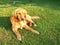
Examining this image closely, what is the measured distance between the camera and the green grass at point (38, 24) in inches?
232

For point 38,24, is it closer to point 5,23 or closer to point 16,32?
point 16,32

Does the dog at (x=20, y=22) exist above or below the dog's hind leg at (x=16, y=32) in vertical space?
above

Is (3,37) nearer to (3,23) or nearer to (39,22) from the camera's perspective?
(3,23)

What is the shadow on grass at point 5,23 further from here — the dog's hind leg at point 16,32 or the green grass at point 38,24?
the dog's hind leg at point 16,32

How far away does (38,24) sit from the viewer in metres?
7.03

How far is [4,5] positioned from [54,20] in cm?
314

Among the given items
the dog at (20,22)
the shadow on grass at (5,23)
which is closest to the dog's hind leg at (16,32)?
the dog at (20,22)

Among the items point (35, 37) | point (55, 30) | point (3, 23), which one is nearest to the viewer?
point (35, 37)

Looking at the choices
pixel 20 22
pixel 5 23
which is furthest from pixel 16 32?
pixel 5 23

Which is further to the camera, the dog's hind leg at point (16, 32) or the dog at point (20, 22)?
the dog at point (20, 22)

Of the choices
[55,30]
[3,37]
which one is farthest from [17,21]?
[55,30]

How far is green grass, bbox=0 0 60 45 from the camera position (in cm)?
590

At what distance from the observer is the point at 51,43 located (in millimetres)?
5738

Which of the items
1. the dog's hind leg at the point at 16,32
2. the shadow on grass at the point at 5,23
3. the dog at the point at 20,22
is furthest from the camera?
the shadow on grass at the point at 5,23
